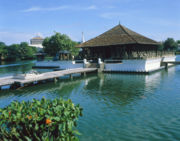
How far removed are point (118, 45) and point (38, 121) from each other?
1164 inches

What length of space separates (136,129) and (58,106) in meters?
4.99

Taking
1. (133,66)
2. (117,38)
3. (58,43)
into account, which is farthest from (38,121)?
(58,43)

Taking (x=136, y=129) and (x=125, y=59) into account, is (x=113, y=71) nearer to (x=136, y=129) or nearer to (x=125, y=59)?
(x=125, y=59)

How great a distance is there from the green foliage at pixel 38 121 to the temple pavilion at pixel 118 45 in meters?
26.0

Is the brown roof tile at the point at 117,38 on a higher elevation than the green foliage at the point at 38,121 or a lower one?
higher

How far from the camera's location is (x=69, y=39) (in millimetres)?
58469

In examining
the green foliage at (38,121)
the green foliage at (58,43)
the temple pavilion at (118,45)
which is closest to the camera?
the green foliage at (38,121)

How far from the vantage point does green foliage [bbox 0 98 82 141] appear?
15.6 ft

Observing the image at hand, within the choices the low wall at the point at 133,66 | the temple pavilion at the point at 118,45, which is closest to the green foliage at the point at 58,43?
the temple pavilion at the point at 118,45

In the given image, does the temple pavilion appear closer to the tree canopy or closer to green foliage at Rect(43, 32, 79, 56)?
green foliage at Rect(43, 32, 79, 56)

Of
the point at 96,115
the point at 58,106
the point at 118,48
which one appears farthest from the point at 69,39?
the point at 58,106

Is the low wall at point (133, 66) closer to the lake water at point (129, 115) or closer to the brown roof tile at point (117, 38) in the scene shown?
the brown roof tile at point (117, 38)

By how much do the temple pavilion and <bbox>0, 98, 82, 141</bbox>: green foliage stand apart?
26.0 meters

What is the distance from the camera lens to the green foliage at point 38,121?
476 centimetres
